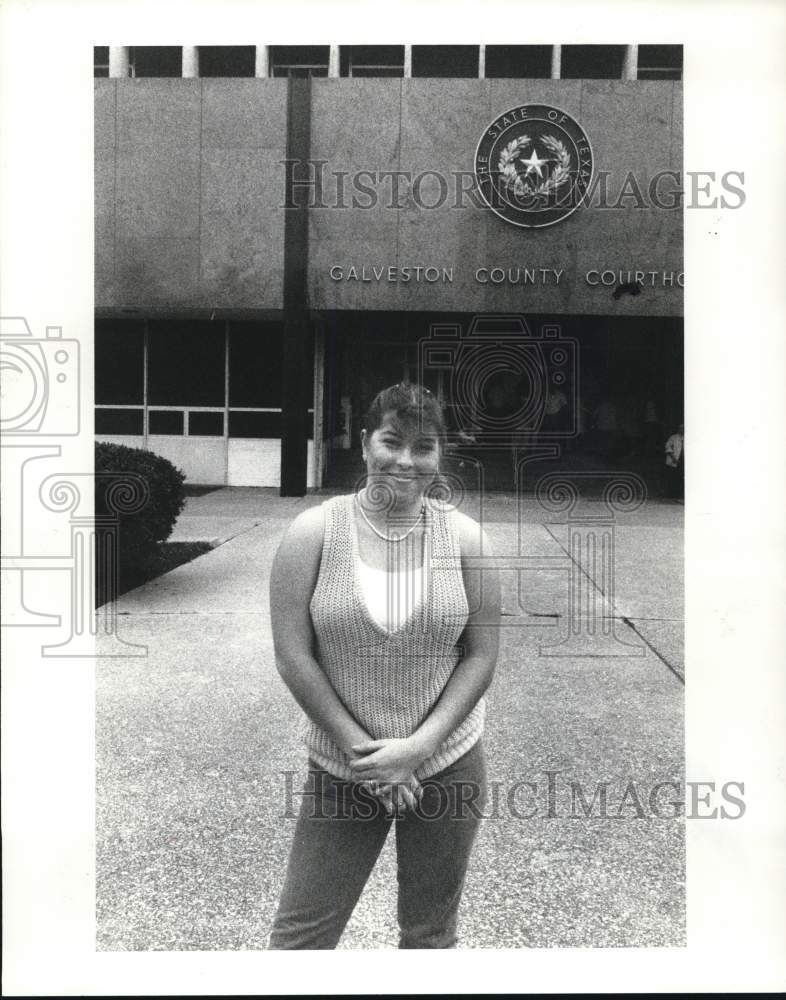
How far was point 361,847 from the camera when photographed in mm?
1896

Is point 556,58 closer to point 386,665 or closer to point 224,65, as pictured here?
point 386,665

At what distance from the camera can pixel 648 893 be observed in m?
2.58

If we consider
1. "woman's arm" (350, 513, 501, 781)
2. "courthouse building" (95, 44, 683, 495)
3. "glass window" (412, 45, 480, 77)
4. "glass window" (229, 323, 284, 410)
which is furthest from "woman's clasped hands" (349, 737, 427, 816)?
"glass window" (229, 323, 284, 410)

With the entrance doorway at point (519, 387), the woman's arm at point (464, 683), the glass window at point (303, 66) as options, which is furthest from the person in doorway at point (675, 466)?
the glass window at point (303, 66)

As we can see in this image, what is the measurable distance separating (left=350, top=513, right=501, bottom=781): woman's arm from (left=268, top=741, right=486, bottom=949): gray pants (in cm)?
10

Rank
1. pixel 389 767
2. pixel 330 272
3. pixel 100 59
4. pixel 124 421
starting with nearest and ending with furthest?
pixel 389 767 < pixel 100 59 < pixel 124 421 < pixel 330 272

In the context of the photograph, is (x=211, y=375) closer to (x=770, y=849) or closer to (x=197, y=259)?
(x=197, y=259)

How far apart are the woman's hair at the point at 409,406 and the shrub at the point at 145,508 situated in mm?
3306

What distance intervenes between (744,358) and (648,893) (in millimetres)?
1615

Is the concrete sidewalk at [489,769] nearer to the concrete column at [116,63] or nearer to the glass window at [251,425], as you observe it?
the concrete column at [116,63]

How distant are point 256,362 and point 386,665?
10.7m

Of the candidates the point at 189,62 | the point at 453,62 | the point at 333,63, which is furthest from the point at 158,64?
the point at 453,62

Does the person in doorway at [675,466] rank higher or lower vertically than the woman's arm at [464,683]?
higher

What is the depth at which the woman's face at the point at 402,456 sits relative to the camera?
1.82 meters
